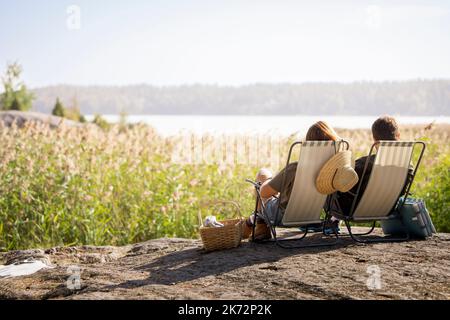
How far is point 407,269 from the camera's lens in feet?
14.1

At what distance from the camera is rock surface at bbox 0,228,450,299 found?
12.5 feet

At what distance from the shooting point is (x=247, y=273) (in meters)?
4.26

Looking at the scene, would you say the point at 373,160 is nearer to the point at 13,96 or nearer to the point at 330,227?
the point at 330,227

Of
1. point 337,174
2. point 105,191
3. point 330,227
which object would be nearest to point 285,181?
point 337,174

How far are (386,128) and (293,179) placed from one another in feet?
3.13

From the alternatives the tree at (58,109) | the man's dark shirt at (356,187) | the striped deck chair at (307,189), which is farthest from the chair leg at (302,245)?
the tree at (58,109)

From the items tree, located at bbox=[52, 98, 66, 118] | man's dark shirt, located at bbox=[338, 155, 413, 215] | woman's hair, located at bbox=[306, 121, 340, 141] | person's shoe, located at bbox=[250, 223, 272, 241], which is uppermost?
tree, located at bbox=[52, 98, 66, 118]

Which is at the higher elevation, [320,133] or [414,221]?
[320,133]

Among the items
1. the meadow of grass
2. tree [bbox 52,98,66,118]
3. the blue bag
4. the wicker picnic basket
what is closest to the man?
the blue bag

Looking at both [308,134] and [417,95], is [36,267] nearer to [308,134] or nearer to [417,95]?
[308,134]

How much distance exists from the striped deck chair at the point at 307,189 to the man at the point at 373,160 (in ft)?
1.12

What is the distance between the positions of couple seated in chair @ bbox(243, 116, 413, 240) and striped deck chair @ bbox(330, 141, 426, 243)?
0.07 meters

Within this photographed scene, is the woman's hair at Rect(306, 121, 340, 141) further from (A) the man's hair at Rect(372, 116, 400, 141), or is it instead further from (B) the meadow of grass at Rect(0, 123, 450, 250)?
(B) the meadow of grass at Rect(0, 123, 450, 250)
